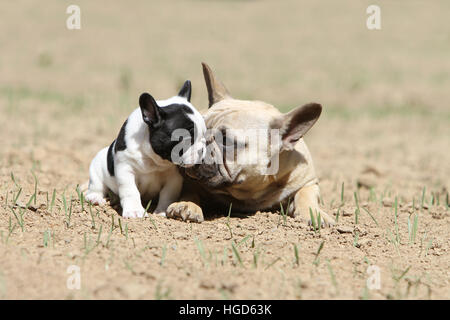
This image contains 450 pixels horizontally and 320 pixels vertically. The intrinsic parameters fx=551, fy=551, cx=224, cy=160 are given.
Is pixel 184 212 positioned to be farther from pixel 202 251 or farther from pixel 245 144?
pixel 202 251

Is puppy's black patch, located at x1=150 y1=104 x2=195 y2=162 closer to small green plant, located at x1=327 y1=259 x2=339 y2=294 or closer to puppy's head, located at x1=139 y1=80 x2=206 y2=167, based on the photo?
puppy's head, located at x1=139 y1=80 x2=206 y2=167

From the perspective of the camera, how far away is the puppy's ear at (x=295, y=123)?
426 centimetres

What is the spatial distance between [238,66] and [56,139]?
8.60 metres

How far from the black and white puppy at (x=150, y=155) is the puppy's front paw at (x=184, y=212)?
179mm

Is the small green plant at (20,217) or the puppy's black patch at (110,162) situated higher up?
the puppy's black patch at (110,162)

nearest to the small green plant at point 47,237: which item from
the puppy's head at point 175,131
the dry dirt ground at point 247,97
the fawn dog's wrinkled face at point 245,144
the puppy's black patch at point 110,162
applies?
the dry dirt ground at point 247,97

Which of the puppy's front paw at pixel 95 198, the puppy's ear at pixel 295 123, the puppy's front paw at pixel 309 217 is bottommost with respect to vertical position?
the puppy's front paw at pixel 309 217

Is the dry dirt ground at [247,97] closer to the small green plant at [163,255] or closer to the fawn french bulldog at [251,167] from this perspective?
the small green plant at [163,255]

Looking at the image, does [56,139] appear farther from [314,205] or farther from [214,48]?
[214,48]

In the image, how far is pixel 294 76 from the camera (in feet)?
45.8

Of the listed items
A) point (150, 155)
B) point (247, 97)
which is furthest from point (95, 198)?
point (247, 97)

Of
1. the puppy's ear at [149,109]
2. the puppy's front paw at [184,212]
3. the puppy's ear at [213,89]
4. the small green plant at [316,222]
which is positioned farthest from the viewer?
the puppy's ear at [213,89]

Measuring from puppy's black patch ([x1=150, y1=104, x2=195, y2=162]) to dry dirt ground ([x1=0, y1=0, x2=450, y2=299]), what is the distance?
543 mm
